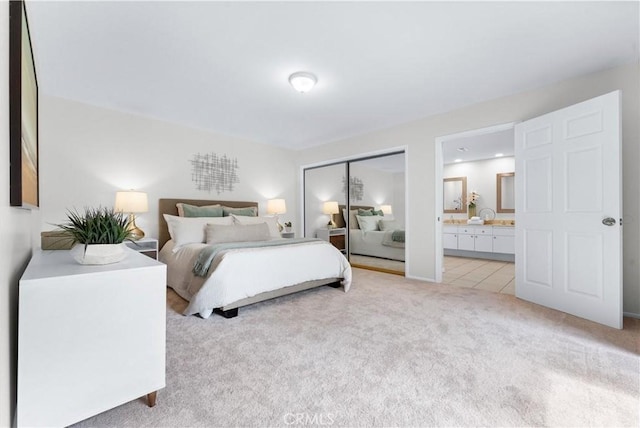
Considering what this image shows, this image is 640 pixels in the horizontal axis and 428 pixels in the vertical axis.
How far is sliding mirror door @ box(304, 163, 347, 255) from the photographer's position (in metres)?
5.18

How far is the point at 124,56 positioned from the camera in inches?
94.4

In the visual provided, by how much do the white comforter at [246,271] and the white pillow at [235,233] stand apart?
0.26 metres

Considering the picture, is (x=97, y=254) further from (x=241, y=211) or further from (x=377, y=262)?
(x=377, y=262)

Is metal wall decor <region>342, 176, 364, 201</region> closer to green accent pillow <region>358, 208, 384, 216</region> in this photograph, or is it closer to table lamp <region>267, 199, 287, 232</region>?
green accent pillow <region>358, 208, 384, 216</region>

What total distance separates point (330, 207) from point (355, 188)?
23.9 inches

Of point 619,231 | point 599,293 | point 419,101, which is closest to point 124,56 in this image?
point 419,101

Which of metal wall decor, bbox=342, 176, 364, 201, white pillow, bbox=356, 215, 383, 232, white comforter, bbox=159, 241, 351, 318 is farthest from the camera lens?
metal wall decor, bbox=342, 176, 364, 201

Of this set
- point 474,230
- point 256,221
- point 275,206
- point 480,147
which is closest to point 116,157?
point 256,221

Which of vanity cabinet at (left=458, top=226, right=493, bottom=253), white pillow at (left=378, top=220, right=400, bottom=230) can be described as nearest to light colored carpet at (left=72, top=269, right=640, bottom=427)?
white pillow at (left=378, top=220, right=400, bottom=230)

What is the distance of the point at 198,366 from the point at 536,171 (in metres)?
3.48

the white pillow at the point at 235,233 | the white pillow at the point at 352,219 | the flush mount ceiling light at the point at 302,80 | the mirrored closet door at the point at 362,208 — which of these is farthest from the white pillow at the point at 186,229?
the white pillow at the point at 352,219

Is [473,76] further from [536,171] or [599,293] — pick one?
[599,293]

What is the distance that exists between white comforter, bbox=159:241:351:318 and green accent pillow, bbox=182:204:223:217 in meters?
0.57

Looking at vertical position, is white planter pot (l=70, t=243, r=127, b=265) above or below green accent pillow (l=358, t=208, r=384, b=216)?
below
